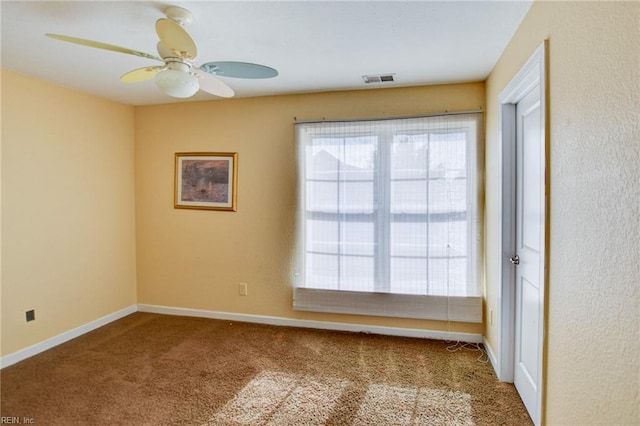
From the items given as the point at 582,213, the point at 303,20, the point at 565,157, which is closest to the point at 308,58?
the point at 303,20

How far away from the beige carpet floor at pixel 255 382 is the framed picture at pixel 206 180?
135 centimetres

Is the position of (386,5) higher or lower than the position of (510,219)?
higher

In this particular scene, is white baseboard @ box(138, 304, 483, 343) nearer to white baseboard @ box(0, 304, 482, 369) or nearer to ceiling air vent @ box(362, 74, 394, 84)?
white baseboard @ box(0, 304, 482, 369)

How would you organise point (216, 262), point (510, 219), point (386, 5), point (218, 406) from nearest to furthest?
point (386, 5) < point (218, 406) < point (510, 219) < point (216, 262)

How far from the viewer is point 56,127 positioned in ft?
10.1

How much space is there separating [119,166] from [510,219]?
3.85 m

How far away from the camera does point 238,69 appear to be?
205 cm

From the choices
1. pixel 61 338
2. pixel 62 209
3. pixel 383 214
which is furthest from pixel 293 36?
pixel 61 338

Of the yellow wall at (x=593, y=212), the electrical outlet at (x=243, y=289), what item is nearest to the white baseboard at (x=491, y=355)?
the yellow wall at (x=593, y=212)

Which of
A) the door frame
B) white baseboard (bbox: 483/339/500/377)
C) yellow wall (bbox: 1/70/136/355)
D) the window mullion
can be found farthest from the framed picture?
white baseboard (bbox: 483/339/500/377)

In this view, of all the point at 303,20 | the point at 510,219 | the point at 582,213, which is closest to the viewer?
the point at 582,213

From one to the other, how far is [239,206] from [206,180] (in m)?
0.48

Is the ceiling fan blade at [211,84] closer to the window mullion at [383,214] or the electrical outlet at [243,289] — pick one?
the window mullion at [383,214]

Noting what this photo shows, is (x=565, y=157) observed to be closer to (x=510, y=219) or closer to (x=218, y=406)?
(x=510, y=219)
